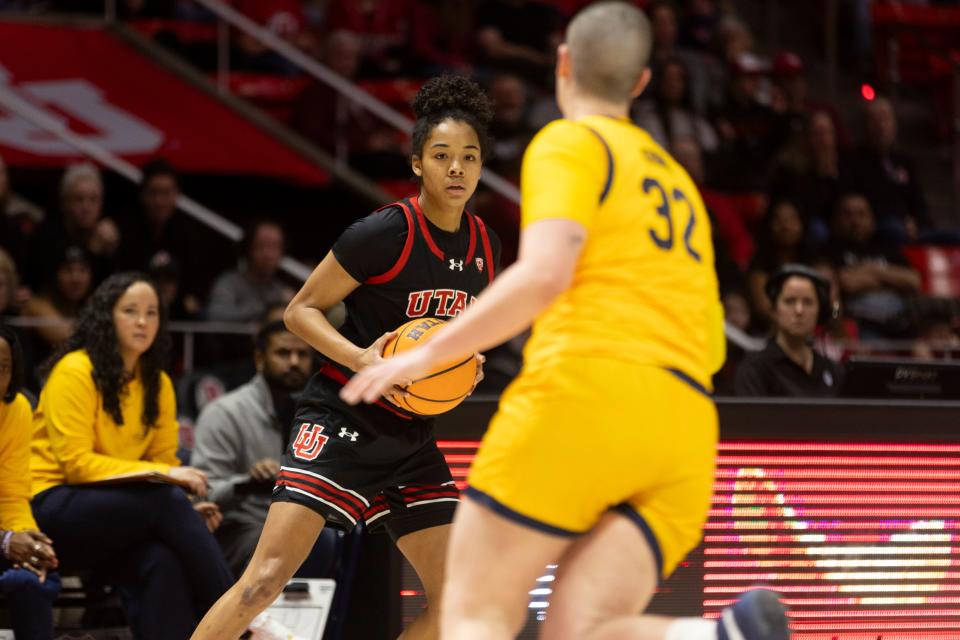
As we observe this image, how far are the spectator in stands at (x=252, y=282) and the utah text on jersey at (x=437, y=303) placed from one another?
4.05 meters

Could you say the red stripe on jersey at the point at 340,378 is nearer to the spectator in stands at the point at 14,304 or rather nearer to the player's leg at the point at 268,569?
the player's leg at the point at 268,569

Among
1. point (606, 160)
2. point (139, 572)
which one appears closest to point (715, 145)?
point (139, 572)

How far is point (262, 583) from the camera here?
4.09 m

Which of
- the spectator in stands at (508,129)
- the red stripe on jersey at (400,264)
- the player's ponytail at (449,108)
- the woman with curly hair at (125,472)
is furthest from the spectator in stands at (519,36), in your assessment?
the red stripe on jersey at (400,264)

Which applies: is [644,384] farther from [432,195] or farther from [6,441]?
[6,441]

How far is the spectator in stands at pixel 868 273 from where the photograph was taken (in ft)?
30.7

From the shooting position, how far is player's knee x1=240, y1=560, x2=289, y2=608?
409 centimetres

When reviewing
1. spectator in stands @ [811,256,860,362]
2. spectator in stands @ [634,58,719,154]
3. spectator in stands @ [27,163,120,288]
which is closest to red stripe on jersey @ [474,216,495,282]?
spectator in stands @ [811,256,860,362]

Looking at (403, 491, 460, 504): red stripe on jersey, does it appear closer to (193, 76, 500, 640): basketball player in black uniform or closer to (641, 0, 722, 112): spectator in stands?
(193, 76, 500, 640): basketball player in black uniform

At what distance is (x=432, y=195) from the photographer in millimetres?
4324

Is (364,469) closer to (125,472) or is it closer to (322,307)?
(322,307)

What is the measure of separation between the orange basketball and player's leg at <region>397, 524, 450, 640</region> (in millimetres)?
435

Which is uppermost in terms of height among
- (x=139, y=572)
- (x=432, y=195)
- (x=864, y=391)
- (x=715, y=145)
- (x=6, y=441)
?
(x=715, y=145)

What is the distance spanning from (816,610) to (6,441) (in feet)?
10.1
